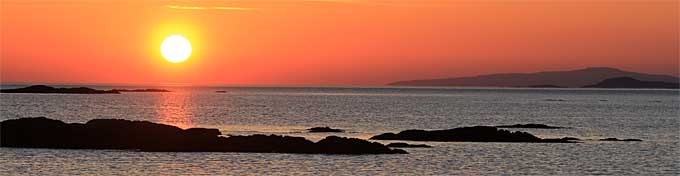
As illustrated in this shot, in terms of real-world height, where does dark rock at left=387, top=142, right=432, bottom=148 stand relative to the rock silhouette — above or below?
below

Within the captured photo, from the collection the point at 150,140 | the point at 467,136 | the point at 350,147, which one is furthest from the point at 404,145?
the point at 150,140

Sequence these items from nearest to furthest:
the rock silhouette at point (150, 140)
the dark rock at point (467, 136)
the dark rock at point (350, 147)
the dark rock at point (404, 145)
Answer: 1. the dark rock at point (350, 147)
2. the rock silhouette at point (150, 140)
3. the dark rock at point (404, 145)
4. the dark rock at point (467, 136)

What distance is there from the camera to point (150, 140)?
77.6 m

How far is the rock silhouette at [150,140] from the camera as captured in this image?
7544 cm

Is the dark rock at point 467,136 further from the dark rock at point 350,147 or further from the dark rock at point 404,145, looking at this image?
the dark rock at point 350,147

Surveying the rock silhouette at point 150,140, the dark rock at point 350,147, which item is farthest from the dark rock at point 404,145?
the rock silhouette at point 150,140

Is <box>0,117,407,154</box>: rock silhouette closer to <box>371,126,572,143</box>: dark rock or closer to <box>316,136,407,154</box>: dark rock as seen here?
<box>316,136,407,154</box>: dark rock

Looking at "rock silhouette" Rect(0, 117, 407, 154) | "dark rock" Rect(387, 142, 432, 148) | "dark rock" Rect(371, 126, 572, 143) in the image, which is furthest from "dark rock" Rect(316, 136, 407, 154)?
"dark rock" Rect(371, 126, 572, 143)

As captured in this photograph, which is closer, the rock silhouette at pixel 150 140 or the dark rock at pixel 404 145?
the rock silhouette at pixel 150 140

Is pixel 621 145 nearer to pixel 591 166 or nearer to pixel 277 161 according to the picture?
pixel 591 166

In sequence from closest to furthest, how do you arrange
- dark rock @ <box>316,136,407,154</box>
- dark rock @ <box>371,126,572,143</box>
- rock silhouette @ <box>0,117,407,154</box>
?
dark rock @ <box>316,136,407,154</box>, rock silhouette @ <box>0,117,407,154</box>, dark rock @ <box>371,126,572,143</box>

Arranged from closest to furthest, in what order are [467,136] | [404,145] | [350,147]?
[350,147] < [404,145] < [467,136]

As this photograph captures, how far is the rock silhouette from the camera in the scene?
7544cm

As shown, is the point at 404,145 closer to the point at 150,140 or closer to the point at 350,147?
the point at 350,147
